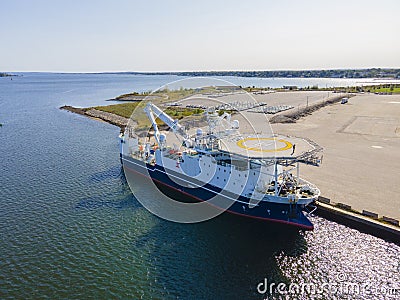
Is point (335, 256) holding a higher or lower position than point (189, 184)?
lower

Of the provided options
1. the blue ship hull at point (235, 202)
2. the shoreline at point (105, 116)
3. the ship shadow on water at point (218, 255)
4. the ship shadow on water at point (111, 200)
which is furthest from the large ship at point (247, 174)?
the shoreline at point (105, 116)

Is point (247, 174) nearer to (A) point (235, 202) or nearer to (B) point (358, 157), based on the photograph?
(A) point (235, 202)

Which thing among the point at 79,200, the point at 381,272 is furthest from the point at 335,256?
the point at 79,200

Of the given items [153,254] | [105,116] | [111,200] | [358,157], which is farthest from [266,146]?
[105,116]

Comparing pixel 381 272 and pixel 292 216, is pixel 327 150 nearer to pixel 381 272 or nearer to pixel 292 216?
pixel 292 216

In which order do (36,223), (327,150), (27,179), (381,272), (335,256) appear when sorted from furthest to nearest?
(327,150) < (27,179) < (36,223) < (335,256) < (381,272)

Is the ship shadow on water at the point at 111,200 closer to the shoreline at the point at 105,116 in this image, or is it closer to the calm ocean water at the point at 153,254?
the calm ocean water at the point at 153,254

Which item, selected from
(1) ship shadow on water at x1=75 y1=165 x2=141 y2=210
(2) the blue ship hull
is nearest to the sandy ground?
(2) the blue ship hull
